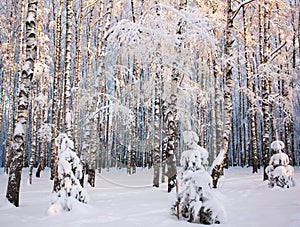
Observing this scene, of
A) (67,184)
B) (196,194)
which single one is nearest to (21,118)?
(67,184)

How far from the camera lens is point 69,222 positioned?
5883mm

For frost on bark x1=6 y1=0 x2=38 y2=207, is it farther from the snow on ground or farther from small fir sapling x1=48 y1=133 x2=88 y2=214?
small fir sapling x1=48 y1=133 x2=88 y2=214

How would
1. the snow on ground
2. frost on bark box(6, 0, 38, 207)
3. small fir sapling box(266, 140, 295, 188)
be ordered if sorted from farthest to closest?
small fir sapling box(266, 140, 295, 188) < frost on bark box(6, 0, 38, 207) < the snow on ground

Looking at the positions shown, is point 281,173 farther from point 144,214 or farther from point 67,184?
point 67,184

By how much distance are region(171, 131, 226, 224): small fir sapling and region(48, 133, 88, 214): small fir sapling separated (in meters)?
2.49

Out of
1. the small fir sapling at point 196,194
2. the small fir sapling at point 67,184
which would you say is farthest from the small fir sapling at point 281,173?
the small fir sapling at point 67,184

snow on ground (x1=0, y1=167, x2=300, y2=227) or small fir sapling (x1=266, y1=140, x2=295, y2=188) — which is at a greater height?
small fir sapling (x1=266, y1=140, x2=295, y2=188)

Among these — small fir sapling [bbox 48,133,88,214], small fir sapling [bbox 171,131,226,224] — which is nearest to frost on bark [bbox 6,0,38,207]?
small fir sapling [bbox 48,133,88,214]

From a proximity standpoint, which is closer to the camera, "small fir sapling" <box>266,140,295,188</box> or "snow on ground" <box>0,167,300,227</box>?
"snow on ground" <box>0,167,300,227</box>

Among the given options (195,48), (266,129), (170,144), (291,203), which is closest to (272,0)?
(195,48)

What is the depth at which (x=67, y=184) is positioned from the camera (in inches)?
273

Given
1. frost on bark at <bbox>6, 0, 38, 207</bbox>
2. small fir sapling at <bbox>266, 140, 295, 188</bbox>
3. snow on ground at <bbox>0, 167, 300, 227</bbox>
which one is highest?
frost on bark at <bbox>6, 0, 38, 207</bbox>

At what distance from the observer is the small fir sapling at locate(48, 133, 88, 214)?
6820 millimetres

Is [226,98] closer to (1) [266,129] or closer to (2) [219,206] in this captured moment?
(1) [266,129]
